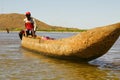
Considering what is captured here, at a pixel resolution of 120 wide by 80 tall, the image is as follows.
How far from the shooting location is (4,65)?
12.0 meters

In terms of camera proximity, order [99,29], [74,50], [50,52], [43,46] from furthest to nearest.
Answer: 1. [43,46]
2. [50,52]
3. [74,50]
4. [99,29]

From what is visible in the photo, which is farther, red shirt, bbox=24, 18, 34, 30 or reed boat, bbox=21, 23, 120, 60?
red shirt, bbox=24, 18, 34, 30

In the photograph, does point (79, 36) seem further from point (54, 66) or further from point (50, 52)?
point (50, 52)

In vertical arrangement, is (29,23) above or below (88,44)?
above

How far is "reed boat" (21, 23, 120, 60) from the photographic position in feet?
37.3

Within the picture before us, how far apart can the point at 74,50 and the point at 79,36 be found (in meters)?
0.61

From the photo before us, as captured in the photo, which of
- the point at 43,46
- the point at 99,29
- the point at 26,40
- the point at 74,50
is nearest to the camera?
the point at 99,29

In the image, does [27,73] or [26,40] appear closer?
[27,73]

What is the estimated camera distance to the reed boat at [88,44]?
37.3 feet

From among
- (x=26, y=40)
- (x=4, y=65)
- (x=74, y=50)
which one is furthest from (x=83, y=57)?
(x=26, y=40)

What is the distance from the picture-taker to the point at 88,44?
1177 centimetres

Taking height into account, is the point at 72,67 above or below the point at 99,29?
below

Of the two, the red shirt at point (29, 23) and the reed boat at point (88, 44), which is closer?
the reed boat at point (88, 44)

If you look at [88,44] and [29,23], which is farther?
[29,23]
